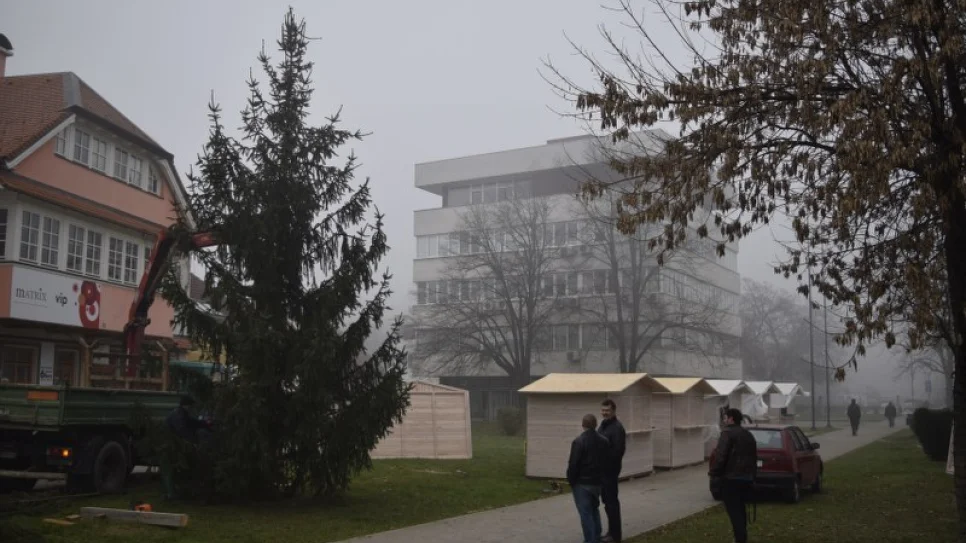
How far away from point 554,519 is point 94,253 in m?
18.7

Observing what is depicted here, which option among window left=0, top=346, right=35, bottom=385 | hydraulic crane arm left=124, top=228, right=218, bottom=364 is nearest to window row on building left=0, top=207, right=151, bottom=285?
window left=0, top=346, right=35, bottom=385

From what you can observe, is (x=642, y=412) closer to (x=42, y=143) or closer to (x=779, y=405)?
(x=42, y=143)

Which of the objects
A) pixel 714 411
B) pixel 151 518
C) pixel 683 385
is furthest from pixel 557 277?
pixel 151 518

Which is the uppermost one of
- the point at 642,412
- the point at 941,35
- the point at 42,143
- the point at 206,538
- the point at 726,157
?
the point at 42,143

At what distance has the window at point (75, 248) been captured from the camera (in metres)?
26.2

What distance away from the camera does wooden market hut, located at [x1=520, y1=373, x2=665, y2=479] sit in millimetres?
20141

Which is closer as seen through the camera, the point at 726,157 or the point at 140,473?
the point at 726,157

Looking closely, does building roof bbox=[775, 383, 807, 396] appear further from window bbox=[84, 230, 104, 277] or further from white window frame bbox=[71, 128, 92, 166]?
white window frame bbox=[71, 128, 92, 166]

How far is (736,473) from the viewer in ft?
37.1

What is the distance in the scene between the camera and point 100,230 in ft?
90.7

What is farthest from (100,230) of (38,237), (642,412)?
(642,412)

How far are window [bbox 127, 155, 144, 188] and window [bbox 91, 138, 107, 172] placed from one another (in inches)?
49.5

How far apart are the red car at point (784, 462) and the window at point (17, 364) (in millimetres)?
19082

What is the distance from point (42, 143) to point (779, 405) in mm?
32716
